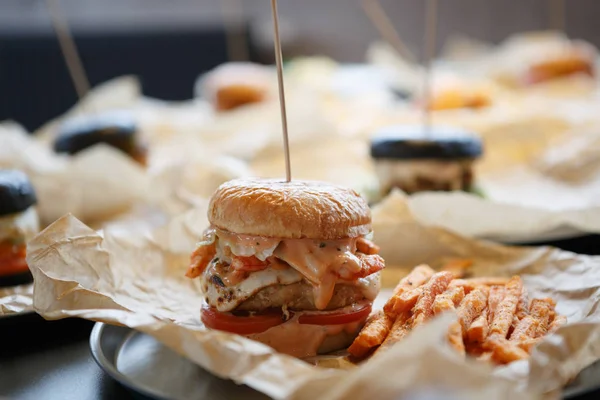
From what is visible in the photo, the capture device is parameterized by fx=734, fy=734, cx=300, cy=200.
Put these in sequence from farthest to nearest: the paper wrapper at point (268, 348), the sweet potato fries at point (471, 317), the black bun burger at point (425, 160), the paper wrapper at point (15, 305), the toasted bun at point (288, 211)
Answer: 1. the black bun burger at point (425, 160)
2. the paper wrapper at point (15, 305)
3. the toasted bun at point (288, 211)
4. the sweet potato fries at point (471, 317)
5. the paper wrapper at point (268, 348)

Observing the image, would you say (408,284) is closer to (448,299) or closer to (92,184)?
(448,299)

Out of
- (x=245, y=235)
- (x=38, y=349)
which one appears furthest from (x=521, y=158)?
(x=38, y=349)

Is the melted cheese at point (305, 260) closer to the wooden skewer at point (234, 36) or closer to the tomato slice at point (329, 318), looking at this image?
the tomato slice at point (329, 318)

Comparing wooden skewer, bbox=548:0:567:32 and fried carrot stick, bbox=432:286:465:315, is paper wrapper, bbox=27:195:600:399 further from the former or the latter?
wooden skewer, bbox=548:0:567:32

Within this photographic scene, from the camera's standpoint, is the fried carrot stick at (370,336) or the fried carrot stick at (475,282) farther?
the fried carrot stick at (475,282)

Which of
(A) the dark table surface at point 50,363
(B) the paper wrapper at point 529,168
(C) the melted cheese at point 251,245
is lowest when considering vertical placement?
(B) the paper wrapper at point 529,168

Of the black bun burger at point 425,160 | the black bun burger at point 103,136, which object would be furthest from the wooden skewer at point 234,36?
the black bun burger at point 425,160

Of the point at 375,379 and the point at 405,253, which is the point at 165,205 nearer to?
the point at 405,253

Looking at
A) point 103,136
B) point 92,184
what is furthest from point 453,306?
point 103,136
